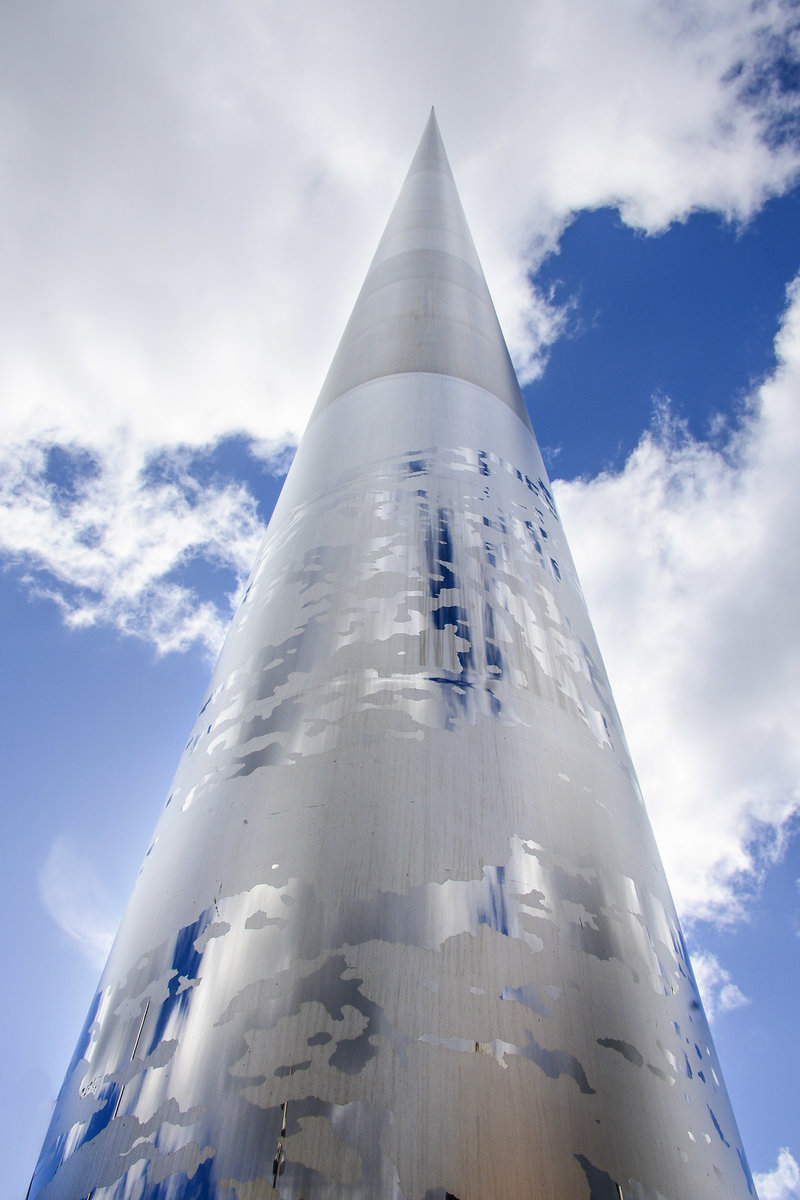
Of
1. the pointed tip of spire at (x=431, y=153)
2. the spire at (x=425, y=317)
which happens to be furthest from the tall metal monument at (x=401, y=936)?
the pointed tip of spire at (x=431, y=153)

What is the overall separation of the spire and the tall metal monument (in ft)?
4.71

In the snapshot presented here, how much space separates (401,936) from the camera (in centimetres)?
126

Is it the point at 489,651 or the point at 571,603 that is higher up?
the point at 571,603

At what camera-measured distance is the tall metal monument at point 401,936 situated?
1.07m

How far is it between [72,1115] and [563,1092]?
877 mm

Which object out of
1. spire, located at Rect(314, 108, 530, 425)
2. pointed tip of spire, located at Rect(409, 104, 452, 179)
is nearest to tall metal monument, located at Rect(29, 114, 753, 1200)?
spire, located at Rect(314, 108, 530, 425)

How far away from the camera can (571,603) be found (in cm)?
244

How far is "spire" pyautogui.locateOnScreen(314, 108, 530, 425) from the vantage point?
3459 mm

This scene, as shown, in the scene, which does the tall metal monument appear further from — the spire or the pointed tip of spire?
the pointed tip of spire

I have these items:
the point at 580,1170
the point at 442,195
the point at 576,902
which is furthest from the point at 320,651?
the point at 442,195

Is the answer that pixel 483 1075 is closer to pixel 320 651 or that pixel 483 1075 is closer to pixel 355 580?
pixel 320 651

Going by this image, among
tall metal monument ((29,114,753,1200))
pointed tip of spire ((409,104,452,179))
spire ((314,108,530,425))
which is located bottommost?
tall metal monument ((29,114,753,1200))

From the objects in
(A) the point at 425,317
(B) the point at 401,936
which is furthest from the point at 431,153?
(B) the point at 401,936

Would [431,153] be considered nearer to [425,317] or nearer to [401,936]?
[425,317]
